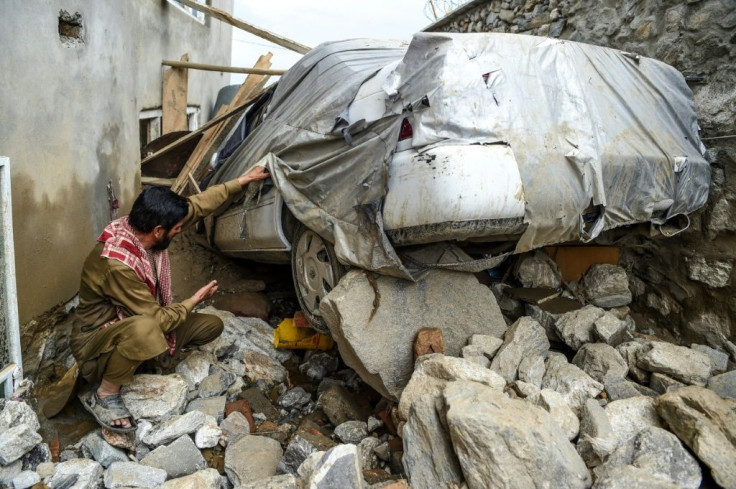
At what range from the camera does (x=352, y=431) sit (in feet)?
9.09

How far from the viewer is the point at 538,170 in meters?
2.35

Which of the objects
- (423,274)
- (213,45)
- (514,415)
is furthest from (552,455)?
(213,45)

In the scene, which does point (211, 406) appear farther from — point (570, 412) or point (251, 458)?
point (570, 412)

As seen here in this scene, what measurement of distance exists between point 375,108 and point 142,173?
12.6 ft

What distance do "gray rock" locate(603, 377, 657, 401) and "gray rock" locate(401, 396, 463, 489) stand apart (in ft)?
3.27

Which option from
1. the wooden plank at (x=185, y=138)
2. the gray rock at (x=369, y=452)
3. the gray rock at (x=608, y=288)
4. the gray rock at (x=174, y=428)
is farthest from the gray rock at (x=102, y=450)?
the wooden plank at (x=185, y=138)

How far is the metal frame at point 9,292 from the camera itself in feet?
8.59

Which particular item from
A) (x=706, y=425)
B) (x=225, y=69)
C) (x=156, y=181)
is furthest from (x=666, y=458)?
(x=225, y=69)

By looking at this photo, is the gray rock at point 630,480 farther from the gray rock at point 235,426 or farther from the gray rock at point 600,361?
the gray rock at point 235,426

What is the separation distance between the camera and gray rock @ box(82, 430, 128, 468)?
2625 mm

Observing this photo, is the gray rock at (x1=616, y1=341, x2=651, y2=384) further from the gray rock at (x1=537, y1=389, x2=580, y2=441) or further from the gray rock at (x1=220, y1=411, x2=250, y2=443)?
the gray rock at (x1=220, y1=411, x2=250, y2=443)

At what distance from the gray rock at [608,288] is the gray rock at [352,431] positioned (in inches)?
71.1

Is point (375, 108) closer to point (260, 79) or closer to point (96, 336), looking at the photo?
point (96, 336)

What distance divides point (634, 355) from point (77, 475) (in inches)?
116
